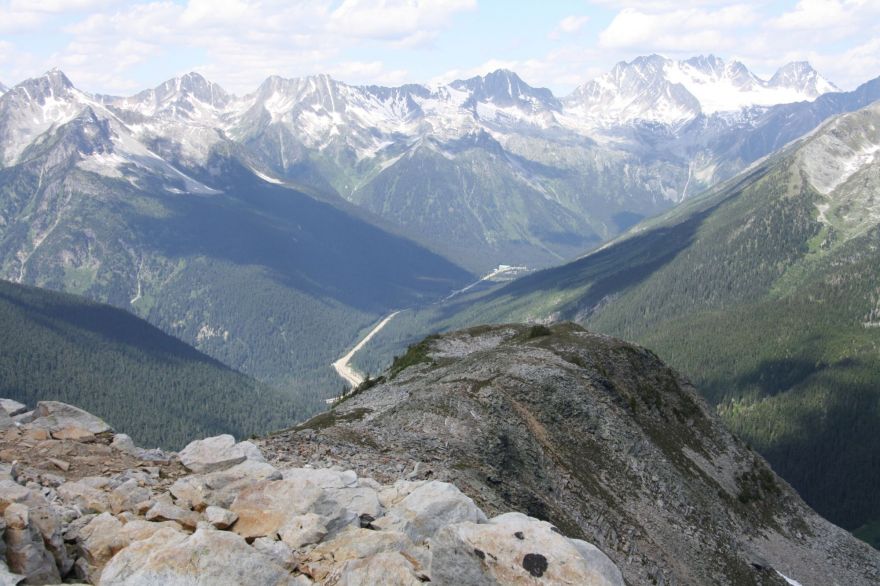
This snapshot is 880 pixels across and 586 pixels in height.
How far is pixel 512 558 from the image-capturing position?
2944cm

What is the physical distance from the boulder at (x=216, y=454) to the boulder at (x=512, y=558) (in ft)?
44.5

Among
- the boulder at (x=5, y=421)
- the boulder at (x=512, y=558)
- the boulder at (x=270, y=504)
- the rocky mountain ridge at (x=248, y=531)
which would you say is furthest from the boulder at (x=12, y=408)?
the boulder at (x=512, y=558)

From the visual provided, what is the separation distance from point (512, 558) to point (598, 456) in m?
47.5

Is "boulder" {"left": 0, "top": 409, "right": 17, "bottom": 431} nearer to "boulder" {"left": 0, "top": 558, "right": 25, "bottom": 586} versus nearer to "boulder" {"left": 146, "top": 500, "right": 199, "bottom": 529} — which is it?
"boulder" {"left": 146, "top": 500, "right": 199, "bottom": 529}

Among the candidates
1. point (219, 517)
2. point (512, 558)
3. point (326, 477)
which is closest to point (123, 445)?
point (326, 477)

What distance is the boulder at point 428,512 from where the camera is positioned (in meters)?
31.6

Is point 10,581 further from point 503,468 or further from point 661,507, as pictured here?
point 661,507

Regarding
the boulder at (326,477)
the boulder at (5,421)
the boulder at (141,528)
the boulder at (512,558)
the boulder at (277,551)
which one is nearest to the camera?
the boulder at (277,551)

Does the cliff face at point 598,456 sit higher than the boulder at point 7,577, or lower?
lower

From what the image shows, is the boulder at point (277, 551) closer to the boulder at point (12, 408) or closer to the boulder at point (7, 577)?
the boulder at point (7, 577)

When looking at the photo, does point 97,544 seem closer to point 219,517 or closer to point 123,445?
point 219,517

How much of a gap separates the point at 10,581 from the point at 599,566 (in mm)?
20687

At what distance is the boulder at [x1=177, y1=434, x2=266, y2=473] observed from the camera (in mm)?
38344

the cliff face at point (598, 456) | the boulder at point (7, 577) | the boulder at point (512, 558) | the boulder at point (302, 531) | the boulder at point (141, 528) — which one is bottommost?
the cliff face at point (598, 456)
